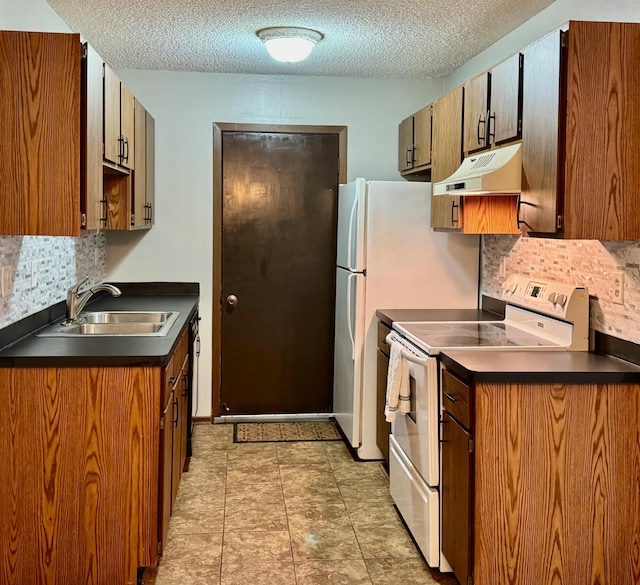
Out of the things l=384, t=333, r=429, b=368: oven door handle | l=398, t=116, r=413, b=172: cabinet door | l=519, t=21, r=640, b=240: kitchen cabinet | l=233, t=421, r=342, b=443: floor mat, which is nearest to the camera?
l=519, t=21, r=640, b=240: kitchen cabinet

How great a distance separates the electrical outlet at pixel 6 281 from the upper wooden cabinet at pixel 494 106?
211cm

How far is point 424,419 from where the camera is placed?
118 inches

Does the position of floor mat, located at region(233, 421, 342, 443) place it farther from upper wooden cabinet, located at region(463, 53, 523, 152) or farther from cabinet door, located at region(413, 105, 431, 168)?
upper wooden cabinet, located at region(463, 53, 523, 152)

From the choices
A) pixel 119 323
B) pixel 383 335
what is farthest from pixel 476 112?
pixel 119 323

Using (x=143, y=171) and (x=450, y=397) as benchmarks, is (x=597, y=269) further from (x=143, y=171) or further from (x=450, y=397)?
(x=143, y=171)

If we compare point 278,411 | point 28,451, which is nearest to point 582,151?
point 28,451

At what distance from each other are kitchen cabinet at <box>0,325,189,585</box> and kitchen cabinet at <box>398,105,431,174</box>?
2.34 metres

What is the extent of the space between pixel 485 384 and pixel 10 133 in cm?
190

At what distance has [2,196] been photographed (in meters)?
2.57

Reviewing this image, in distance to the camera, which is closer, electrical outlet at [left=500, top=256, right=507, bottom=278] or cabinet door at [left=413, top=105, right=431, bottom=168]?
electrical outlet at [left=500, top=256, right=507, bottom=278]

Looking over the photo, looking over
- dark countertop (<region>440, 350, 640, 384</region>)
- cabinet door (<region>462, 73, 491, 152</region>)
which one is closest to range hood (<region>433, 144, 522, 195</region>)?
cabinet door (<region>462, 73, 491, 152</region>)

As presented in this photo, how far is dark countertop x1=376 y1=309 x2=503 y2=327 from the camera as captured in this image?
3.91 metres

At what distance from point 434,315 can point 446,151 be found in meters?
0.90

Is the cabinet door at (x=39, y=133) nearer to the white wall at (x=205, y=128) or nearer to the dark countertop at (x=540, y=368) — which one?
the dark countertop at (x=540, y=368)
